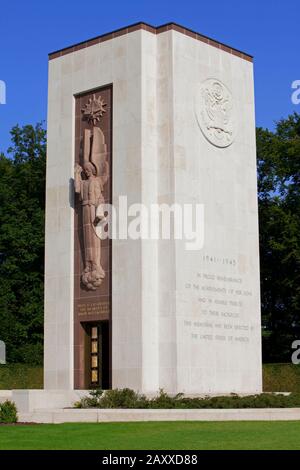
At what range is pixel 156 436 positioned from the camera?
1767 cm

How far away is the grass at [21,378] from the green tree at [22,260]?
8.46 meters

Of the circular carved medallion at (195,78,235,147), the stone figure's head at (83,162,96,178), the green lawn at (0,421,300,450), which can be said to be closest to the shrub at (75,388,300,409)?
the green lawn at (0,421,300,450)

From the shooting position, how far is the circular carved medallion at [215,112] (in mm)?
32156

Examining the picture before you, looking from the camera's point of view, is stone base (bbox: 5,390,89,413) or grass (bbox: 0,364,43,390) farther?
grass (bbox: 0,364,43,390)

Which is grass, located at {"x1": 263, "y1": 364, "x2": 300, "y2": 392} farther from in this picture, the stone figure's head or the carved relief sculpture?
the stone figure's head

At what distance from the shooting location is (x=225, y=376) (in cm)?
3131

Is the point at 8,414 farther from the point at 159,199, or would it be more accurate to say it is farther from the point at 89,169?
the point at 89,169

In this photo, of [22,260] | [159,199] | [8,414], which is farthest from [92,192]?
[22,260]

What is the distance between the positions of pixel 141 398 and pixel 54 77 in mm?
13950

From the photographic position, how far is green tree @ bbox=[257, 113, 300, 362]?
159 feet

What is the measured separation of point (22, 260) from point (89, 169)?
19.9 metres

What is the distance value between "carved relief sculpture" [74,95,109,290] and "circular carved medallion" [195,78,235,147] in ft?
12.2

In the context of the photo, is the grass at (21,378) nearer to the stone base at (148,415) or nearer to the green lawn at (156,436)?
the stone base at (148,415)
